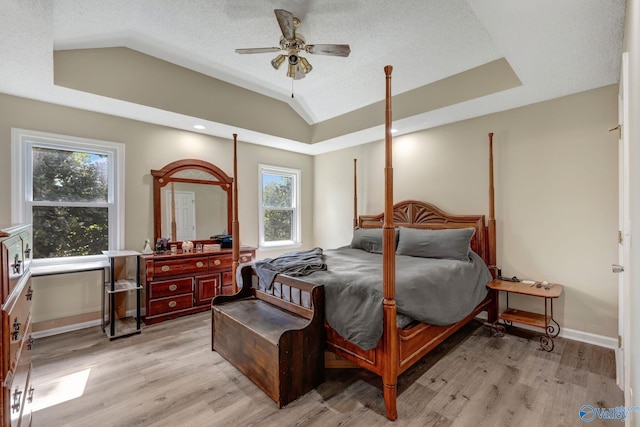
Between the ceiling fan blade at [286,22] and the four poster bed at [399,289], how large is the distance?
0.89 meters

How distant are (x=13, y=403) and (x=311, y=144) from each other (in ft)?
14.6

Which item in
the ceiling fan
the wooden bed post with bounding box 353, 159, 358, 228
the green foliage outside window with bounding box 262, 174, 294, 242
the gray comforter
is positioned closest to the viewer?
the gray comforter

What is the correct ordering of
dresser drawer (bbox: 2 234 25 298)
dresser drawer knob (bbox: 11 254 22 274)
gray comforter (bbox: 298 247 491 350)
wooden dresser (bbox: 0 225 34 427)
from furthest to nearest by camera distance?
gray comforter (bbox: 298 247 491 350) → dresser drawer knob (bbox: 11 254 22 274) → dresser drawer (bbox: 2 234 25 298) → wooden dresser (bbox: 0 225 34 427)

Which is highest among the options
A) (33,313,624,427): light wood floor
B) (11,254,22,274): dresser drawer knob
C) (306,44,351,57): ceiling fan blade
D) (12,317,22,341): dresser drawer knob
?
(306,44,351,57): ceiling fan blade

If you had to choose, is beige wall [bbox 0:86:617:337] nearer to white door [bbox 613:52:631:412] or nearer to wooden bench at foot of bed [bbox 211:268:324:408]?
white door [bbox 613:52:631:412]

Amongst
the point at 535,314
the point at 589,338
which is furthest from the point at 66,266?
the point at 589,338

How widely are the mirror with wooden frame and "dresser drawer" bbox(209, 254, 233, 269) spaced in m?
0.49

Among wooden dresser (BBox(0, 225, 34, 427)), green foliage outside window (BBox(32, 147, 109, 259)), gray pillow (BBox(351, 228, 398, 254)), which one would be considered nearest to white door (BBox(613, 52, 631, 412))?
gray pillow (BBox(351, 228, 398, 254))

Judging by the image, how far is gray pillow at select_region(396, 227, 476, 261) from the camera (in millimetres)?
3238

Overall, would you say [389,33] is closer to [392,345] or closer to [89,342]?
[392,345]

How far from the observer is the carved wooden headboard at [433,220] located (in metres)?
3.57

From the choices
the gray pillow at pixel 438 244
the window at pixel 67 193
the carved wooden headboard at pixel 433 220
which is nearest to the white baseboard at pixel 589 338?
the carved wooden headboard at pixel 433 220

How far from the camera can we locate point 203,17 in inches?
103

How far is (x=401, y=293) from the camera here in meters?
2.11
